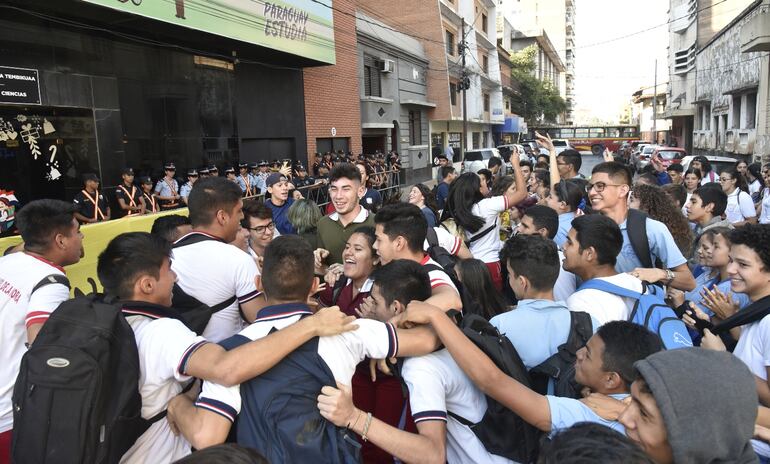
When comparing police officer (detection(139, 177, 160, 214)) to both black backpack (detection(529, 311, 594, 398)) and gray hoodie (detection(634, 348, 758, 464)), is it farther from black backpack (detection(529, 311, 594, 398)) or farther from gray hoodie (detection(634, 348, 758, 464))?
gray hoodie (detection(634, 348, 758, 464))

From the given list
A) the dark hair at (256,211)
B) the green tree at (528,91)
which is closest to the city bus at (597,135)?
the green tree at (528,91)

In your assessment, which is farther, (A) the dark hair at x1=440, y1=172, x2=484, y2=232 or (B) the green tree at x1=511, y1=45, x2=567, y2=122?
(B) the green tree at x1=511, y1=45, x2=567, y2=122

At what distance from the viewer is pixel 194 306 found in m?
2.73

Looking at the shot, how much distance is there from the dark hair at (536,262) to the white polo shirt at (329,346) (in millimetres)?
979

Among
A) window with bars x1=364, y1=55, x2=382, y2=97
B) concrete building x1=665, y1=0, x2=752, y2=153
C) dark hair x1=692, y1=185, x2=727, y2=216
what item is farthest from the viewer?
concrete building x1=665, y1=0, x2=752, y2=153

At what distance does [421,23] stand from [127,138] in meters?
20.7

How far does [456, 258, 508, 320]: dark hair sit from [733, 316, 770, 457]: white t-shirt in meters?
1.33

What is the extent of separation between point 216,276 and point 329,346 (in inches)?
44.0

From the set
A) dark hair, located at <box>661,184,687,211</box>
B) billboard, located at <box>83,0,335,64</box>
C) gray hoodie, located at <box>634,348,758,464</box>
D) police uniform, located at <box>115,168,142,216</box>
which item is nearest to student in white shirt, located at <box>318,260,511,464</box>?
gray hoodie, located at <box>634,348,758,464</box>

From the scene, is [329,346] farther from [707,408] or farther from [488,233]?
[488,233]

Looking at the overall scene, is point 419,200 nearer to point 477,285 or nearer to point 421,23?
point 477,285

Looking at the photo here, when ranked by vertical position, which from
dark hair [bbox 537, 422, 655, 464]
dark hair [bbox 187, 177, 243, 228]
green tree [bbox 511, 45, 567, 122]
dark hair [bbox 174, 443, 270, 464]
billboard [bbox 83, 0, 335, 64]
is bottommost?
dark hair [bbox 537, 422, 655, 464]

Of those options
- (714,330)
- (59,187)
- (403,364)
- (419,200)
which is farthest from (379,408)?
(59,187)

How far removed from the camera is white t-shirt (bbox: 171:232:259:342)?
274cm
